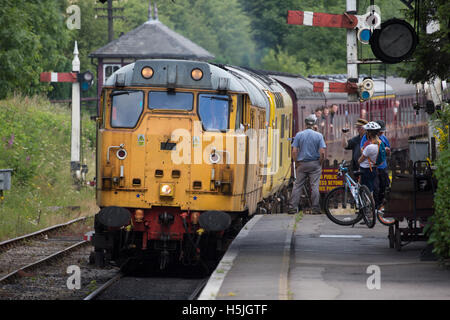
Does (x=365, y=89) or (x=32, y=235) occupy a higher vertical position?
(x=365, y=89)

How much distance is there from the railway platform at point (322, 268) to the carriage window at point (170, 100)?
7.03 feet

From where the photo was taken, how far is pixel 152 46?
58.1m

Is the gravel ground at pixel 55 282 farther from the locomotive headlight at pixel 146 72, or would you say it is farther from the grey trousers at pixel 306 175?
the grey trousers at pixel 306 175

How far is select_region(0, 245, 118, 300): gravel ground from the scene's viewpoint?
1270 centimetres

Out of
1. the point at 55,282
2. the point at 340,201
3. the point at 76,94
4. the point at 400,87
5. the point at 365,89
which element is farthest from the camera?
the point at 400,87

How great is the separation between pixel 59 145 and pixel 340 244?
22540 millimetres

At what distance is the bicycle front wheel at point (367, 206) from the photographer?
661 inches

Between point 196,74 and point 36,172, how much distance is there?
1500 cm

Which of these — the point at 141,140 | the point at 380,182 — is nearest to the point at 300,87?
the point at 380,182

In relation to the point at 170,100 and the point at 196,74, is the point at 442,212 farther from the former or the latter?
the point at 170,100

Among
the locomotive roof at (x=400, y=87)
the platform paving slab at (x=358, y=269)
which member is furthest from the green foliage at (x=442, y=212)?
→ the locomotive roof at (x=400, y=87)

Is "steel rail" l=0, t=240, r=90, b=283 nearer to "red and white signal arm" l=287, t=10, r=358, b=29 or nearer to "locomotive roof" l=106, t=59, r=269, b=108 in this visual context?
"locomotive roof" l=106, t=59, r=269, b=108
